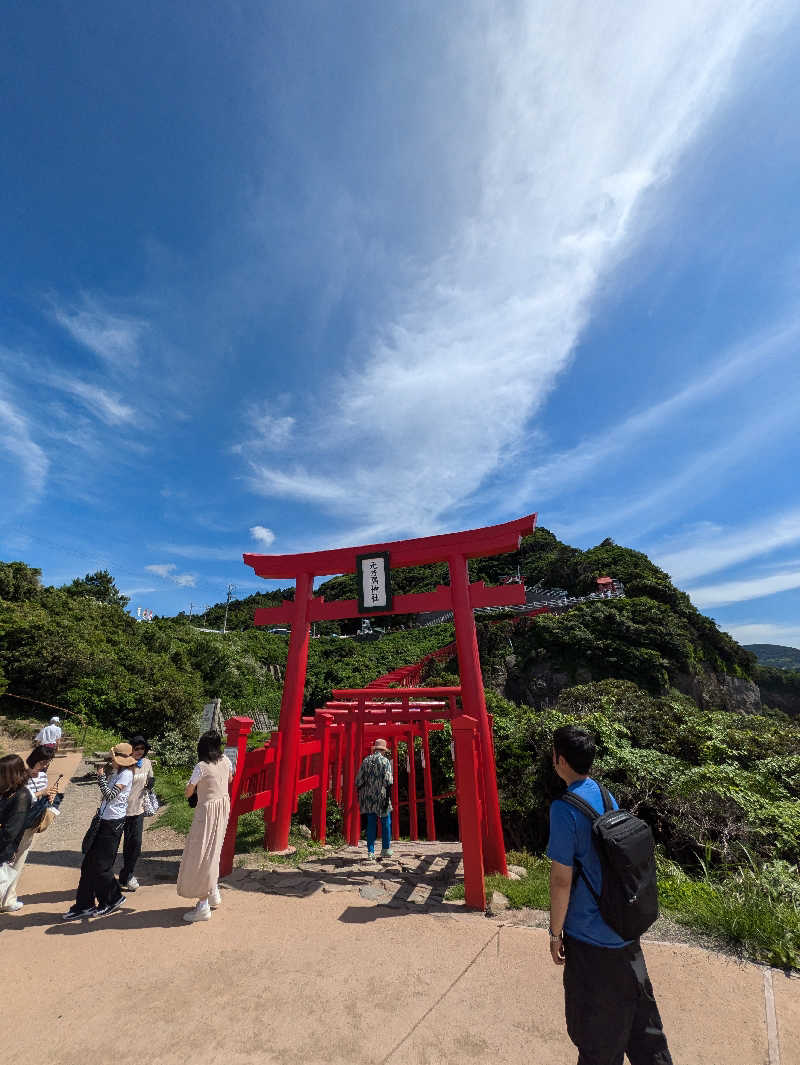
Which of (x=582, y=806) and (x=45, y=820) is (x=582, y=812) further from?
(x=45, y=820)

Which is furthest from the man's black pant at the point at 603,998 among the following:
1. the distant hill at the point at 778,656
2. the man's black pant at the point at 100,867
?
the distant hill at the point at 778,656

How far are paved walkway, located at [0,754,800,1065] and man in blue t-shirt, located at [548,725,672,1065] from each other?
0.65m

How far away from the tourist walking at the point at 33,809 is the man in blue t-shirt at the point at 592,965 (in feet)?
13.9

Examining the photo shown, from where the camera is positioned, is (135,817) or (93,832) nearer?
(93,832)

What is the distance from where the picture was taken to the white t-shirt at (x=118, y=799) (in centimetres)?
418

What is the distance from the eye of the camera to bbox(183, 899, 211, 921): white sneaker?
4012 mm

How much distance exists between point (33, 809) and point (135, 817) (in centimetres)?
92

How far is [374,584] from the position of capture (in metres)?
6.97

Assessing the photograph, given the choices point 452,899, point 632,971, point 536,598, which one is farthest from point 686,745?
point 536,598

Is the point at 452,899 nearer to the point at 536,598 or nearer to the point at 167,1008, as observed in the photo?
the point at 167,1008

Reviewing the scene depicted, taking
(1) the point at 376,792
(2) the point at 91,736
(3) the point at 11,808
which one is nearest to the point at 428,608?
(1) the point at 376,792

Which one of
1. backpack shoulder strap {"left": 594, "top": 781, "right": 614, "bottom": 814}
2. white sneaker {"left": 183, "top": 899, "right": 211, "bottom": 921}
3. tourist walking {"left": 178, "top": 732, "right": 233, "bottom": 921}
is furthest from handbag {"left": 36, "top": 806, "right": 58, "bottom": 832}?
backpack shoulder strap {"left": 594, "top": 781, "right": 614, "bottom": 814}

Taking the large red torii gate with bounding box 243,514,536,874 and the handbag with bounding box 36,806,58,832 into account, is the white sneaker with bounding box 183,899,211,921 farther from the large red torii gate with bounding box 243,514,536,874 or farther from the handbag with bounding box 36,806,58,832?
the large red torii gate with bounding box 243,514,536,874

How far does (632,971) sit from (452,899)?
325 centimetres
